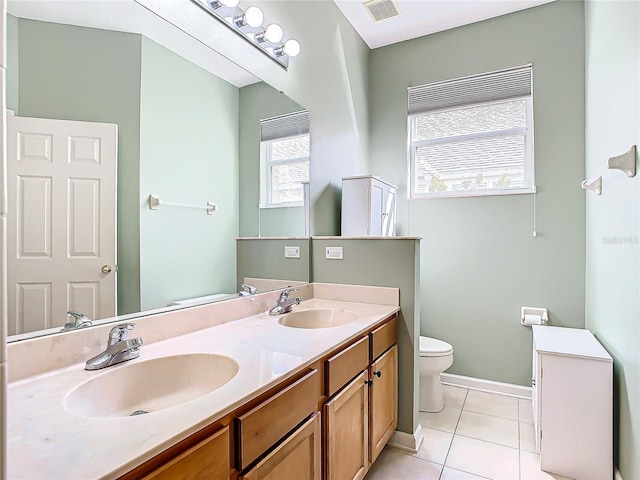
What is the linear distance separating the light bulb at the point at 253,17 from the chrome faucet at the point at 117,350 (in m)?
1.52

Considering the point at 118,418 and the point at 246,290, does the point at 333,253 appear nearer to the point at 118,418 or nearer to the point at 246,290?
the point at 246,290

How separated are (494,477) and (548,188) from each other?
1.98 meters

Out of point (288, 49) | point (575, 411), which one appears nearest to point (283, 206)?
point (288, 49)

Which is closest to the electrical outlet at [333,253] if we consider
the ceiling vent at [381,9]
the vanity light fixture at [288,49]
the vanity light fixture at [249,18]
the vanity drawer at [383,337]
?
the vanity drawer at [383,337]

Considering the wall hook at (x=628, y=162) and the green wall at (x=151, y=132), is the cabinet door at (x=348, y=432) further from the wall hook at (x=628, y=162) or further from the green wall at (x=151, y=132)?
the wall hook at (x=628, y=162)

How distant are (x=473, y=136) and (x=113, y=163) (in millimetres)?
2689

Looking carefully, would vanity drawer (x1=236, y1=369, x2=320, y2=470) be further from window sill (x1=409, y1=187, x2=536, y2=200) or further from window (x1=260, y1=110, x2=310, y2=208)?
window sill (x1=409, y1=187, x2=536, y2=200)

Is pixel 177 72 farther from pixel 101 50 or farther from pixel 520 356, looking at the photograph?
pixel 520 356

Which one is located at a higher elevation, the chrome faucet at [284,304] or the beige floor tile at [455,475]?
the chrome faucet at [284,304]

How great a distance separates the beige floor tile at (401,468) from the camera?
5.85 feet

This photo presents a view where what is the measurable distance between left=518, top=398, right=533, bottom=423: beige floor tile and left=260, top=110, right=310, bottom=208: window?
82.1 inches

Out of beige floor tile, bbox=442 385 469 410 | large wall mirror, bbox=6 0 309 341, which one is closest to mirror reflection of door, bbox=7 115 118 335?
large wall mirror, bbox=6 0 309 341

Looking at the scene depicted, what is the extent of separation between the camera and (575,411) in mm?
1789

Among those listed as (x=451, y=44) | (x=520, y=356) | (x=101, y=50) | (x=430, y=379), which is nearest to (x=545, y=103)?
(x=451, y=44)
